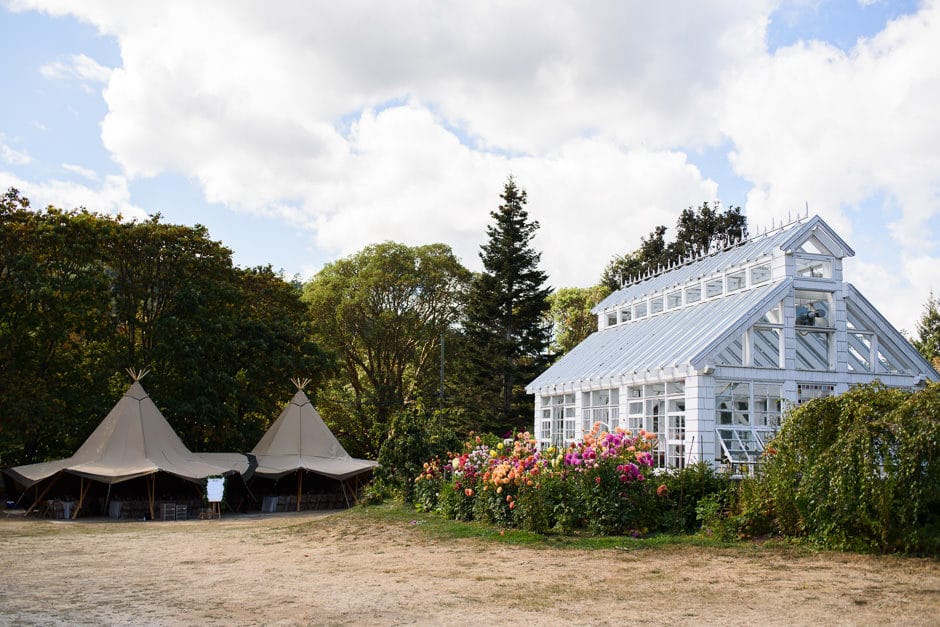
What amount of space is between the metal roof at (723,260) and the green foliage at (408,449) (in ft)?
25.7

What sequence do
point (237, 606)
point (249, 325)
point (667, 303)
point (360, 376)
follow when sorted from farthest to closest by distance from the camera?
1. point (360, 376)
2. point (249, 325)
3. point (667, 303)
4. point (237, 606)

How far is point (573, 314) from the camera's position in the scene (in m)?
42.3

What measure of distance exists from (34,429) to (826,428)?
63.3 feet

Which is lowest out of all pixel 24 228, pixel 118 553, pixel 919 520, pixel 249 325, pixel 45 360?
pixel 118 553

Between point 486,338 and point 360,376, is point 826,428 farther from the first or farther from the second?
point 360,376

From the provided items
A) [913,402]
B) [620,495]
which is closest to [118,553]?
[620,495]

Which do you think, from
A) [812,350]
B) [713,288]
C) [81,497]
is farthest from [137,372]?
[812,350]

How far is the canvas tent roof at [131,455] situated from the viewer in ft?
62.4

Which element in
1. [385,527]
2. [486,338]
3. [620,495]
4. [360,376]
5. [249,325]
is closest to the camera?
[620,495]

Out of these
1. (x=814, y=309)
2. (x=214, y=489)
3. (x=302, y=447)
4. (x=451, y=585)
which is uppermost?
(x=814, y=309)

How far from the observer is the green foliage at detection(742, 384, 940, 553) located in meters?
8.89

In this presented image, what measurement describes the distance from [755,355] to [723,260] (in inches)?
143

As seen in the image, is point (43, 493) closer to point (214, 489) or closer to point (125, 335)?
point (214, 489)

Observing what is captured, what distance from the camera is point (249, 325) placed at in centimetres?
2538
